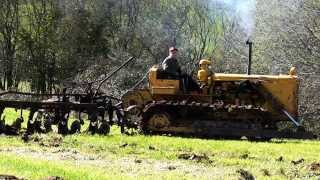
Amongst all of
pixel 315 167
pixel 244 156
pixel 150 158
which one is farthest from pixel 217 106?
pixel 315 167

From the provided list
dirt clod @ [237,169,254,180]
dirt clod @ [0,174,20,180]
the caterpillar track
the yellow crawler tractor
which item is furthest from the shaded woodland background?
dirt clod @ [0,174,20,180]

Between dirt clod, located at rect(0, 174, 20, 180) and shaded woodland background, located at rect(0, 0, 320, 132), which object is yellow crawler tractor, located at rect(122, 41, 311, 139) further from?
shaded woodland background, located at rect(0, 0, 320, 132)

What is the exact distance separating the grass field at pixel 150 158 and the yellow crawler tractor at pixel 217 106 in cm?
104

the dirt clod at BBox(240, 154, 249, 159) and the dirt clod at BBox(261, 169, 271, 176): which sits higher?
the dirt clod at BBox(240, 154, 249, 159)

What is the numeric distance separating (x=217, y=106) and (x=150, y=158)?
18.1 ft

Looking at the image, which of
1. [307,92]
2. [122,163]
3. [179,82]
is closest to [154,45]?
[307,92]

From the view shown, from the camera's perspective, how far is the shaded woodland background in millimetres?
36359

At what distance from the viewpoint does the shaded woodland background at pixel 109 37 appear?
36.4 m

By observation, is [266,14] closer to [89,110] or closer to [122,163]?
[89,110]

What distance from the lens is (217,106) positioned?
56.4ft

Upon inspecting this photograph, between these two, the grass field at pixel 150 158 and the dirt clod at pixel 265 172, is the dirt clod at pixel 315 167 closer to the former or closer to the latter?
the grass field at pixel 150 158

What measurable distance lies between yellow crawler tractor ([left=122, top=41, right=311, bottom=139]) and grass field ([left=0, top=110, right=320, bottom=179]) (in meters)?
1.04

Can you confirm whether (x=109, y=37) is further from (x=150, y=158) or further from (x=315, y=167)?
(x=315, y=167)

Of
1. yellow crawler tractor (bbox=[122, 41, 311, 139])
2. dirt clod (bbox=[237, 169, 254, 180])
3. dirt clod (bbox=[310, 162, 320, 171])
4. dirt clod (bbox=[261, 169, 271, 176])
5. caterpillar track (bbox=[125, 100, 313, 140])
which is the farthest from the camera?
yellow crawler tractor (bbox=[122, 41, 311, 139])
